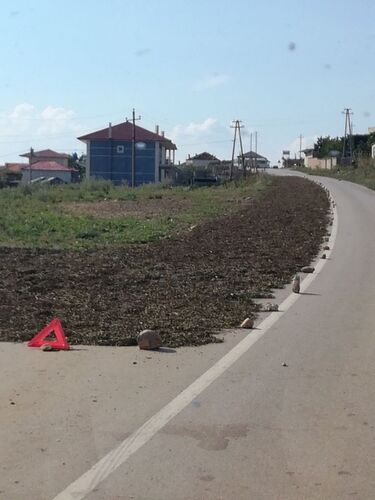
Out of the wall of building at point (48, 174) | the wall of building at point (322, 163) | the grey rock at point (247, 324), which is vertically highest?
the wall of building at point (322, 163)

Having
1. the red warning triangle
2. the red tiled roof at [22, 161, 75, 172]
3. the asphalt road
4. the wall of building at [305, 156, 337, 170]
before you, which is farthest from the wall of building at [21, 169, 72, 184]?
the asphalt road

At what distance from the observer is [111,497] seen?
17.0 ft

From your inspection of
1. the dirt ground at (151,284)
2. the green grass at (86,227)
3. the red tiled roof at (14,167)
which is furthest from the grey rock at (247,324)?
the red tiled roof at (14,167)

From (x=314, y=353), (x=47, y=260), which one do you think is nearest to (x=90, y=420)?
(x=314, y=353)

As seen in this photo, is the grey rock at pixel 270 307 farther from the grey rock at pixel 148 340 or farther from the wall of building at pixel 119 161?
the wall of building at pixel 119 161

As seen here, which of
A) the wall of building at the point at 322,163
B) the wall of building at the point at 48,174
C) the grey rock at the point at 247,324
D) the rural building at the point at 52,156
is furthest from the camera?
the rural building at the point at 52,156

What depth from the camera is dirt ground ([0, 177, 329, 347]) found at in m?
10.8

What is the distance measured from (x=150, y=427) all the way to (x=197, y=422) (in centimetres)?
41

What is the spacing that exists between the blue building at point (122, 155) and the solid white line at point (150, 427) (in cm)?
8925

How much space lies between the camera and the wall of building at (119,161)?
99438 mm

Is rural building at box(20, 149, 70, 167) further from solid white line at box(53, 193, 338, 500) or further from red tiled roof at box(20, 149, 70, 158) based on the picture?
solid white line at box(53, 193, 338, 500)

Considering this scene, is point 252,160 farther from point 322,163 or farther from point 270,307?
point 270,307

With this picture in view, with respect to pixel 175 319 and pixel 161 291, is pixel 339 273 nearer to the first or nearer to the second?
pixel 161 291

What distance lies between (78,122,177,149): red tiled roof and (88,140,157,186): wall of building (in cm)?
62
